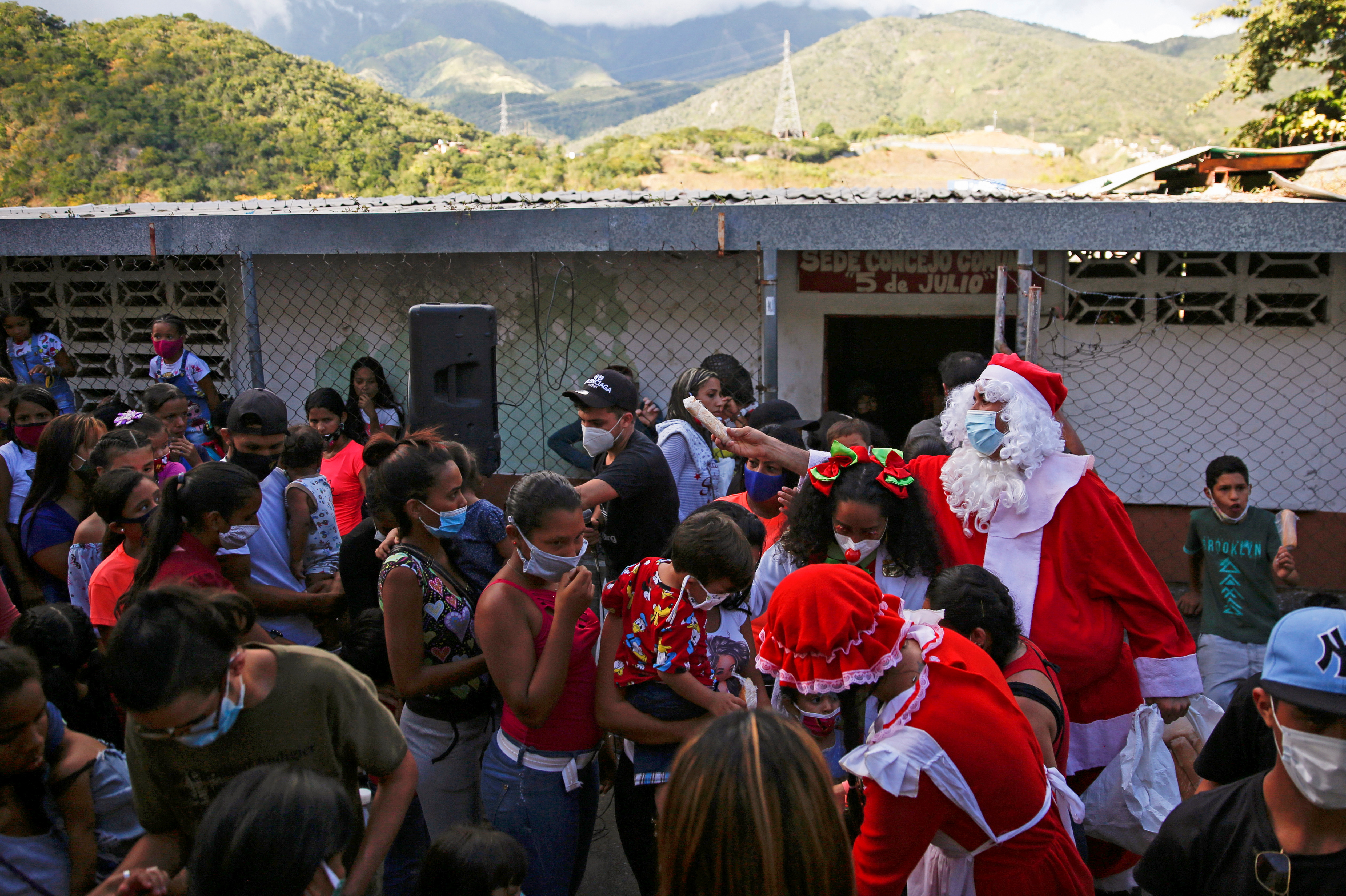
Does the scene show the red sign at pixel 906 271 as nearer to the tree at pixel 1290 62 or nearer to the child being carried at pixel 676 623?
the child being carried at pixel 676 623

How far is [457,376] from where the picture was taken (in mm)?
3943

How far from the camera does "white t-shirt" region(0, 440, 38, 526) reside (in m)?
4.10

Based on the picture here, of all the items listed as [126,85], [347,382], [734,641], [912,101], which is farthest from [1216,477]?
[912,101]

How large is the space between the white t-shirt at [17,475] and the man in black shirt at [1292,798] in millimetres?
4726

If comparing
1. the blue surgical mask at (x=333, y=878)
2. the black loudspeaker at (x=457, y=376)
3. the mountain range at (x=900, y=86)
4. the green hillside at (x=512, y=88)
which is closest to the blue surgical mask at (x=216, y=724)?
the blue surgical mask at (x=333, y=878)

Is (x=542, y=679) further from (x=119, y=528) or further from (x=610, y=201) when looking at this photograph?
(x=610, y=201)

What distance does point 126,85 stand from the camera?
103 ft

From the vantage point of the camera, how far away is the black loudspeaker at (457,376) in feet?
12.6

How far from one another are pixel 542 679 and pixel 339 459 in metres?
2.67

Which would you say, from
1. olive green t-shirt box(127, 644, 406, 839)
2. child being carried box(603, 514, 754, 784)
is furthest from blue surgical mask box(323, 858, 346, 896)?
A: child being carried box(603, 514, 754, 784)

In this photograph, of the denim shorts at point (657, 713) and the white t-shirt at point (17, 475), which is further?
the white t-shirt at point (17, 475)

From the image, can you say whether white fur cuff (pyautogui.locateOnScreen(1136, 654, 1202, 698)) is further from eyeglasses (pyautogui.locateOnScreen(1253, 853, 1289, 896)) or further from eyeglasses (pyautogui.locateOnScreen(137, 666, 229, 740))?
eyeglasses (pyautogui.locateOnScreen(137, 666, 229, 740))

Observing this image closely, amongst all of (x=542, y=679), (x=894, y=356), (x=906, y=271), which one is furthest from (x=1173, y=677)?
(x=894, y=356)

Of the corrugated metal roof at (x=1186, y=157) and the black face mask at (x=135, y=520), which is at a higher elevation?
the corrugated metal roof at (x=1186, y=157)
